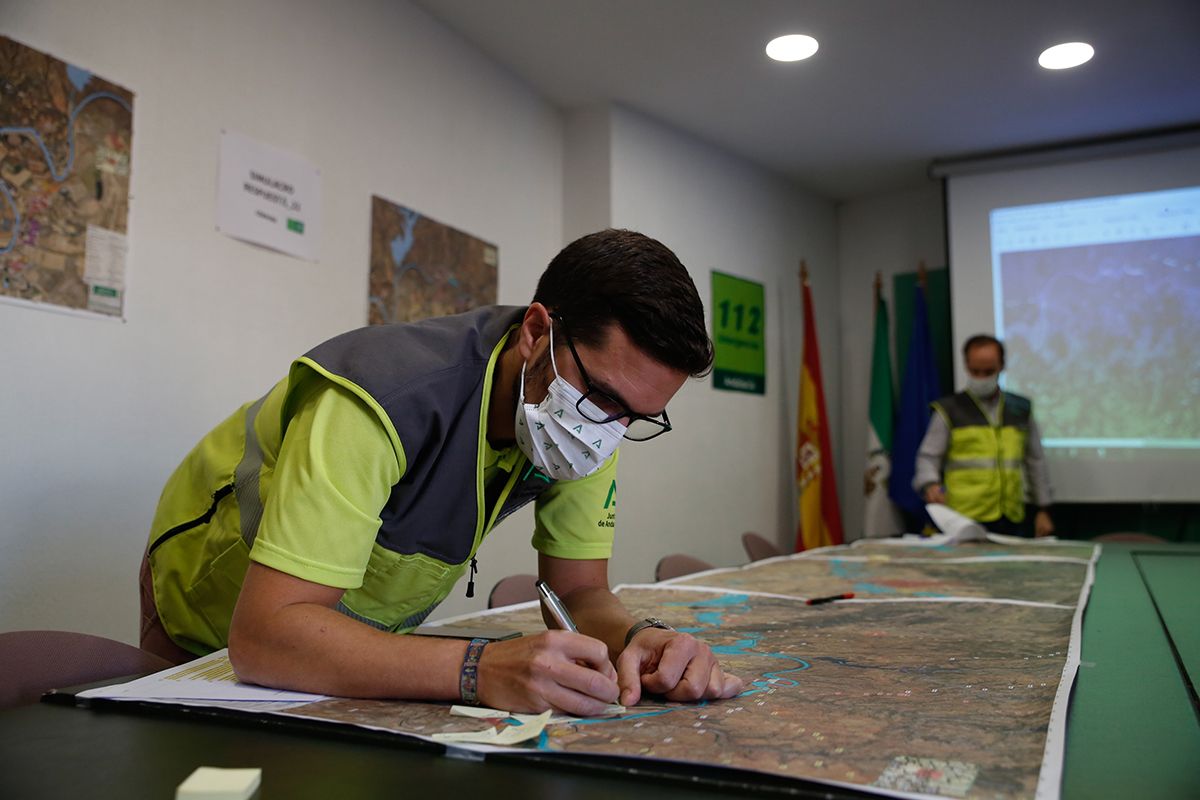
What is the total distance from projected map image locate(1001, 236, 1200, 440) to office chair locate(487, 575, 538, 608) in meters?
3.91

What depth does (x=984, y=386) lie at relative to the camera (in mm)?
4492

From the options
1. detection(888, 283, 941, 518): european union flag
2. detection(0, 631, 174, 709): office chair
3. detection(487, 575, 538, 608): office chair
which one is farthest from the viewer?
detection(888, 283, 941, 518): european union flag

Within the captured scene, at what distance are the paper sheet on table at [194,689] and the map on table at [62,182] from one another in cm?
141

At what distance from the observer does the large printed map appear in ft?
2.40

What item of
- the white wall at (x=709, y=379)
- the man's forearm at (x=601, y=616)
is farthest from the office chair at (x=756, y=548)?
the man's forearm at (x=601, y=616)

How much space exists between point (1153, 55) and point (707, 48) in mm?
1960

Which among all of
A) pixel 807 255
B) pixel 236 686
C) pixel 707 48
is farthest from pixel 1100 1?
pixel 236 686

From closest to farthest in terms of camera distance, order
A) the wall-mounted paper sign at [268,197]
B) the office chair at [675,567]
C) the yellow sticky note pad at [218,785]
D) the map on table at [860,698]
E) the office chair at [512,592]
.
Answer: the yellow sticky note pad at [218,785]
the map on table at [860,698]
the office chair at [512,592]
the office chair at [675,567]
the wall-mounted paper sign at [268,197]

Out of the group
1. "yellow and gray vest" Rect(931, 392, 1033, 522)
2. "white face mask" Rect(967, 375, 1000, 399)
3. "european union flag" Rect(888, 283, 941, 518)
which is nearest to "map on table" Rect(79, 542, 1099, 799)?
"yellow and gray vest" Rect(931, 392, 1033, 522)

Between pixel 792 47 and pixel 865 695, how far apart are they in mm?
3346

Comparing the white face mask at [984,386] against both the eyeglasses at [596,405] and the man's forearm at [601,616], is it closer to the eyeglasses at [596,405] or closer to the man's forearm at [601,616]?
the man's forearm at [601,616]

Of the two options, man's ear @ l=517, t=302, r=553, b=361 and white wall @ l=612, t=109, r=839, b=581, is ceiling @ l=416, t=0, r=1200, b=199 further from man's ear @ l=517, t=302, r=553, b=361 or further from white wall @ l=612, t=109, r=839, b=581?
man's ear @ l=517, t=302, r=553, b=361

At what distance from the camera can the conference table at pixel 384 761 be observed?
68 cm

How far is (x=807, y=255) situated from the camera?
581 cm
